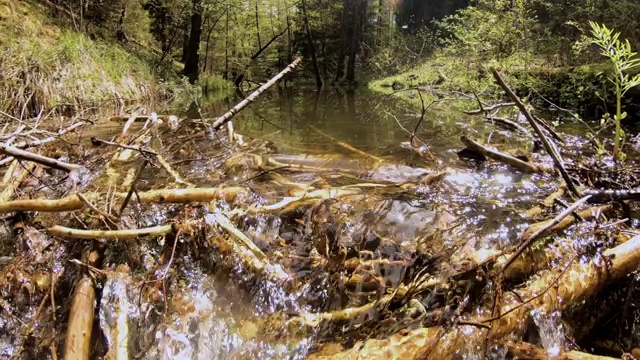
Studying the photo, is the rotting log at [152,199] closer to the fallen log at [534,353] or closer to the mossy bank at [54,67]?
the fallen log at [534,353]

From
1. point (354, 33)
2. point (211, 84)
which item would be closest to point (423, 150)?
point (211, 84)

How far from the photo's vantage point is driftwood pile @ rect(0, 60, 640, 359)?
66.9 inches

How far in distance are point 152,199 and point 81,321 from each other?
2.87 ft

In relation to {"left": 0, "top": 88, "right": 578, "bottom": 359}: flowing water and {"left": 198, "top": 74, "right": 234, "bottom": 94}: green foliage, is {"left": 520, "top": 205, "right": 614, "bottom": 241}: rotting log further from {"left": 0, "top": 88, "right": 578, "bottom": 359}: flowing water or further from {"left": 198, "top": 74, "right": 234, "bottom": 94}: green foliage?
{"left": 198, "top": 74, "right": 234, "bottom": 94}: green foliage

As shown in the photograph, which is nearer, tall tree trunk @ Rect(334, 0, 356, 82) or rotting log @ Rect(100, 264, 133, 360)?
rotting log @ Rect(100, 264, 133, 360)

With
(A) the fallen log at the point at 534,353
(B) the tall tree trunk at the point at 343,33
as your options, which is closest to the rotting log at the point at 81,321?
(A) the fallen log at the point at 534,353

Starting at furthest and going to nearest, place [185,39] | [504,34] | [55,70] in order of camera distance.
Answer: [185,39]
[504,34]
[55,70]

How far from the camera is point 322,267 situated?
2.21 m

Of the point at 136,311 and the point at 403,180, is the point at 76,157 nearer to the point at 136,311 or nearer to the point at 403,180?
the point at 136,311

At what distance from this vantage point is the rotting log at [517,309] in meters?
1.55

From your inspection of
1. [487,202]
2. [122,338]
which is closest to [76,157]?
[122,338]

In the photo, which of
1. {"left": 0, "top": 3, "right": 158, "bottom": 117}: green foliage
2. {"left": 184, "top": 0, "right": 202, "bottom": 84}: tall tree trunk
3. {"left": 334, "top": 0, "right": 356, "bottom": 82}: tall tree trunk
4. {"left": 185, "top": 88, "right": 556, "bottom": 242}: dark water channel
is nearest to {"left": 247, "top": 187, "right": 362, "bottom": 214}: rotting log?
{"left": 185, "top": 88, "right": 556, "bottom": 242}: dark water channel

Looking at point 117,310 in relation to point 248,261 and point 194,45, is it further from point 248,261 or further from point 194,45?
point 194,45

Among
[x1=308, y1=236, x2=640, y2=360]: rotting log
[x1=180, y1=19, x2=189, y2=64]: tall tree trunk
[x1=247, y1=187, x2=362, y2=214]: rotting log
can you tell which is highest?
[x1=180, y1=19, x2=189, y2=64]: tall tree trunk
